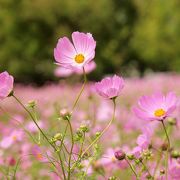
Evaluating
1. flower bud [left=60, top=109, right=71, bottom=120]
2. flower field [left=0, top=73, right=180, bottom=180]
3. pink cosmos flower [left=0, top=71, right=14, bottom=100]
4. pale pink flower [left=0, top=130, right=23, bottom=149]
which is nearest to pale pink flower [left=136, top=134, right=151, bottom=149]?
flower field [left=0, top=73, right=180, bottom=180]

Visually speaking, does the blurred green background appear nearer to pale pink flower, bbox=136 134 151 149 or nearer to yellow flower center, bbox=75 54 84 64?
pale pink flower, bbox=136 134 151 149

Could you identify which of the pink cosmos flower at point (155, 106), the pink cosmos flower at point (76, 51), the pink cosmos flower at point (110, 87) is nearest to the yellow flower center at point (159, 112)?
the pink cosmos flower at point (155, 106)

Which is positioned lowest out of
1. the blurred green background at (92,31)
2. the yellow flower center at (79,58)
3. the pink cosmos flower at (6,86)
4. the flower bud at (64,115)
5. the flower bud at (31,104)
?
the blurred green background at (92,31)

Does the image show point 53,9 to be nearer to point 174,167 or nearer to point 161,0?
point 161,0

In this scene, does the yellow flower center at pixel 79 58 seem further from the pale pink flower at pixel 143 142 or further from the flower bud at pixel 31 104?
the pale pink flower at pixel 143 142

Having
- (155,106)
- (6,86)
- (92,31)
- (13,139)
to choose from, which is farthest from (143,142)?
(92,31)

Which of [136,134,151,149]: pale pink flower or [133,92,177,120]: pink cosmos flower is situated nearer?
[133,92,177,120]: pink cosmos flower

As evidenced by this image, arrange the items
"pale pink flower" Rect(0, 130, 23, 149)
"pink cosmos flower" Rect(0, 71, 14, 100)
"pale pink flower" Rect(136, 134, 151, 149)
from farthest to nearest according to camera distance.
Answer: "pale pink flower" Rect(0, 130, 23, 149), "pale pink flower" Rect(136, 134, 151, 149), "pink cosmos flower" Rect(0, 71, 14, 100)
